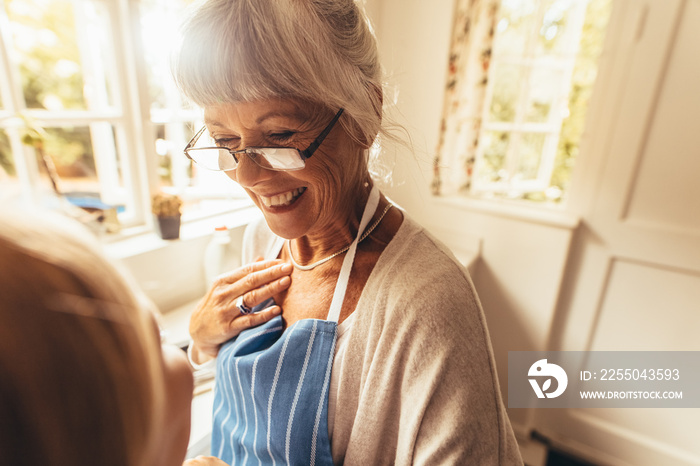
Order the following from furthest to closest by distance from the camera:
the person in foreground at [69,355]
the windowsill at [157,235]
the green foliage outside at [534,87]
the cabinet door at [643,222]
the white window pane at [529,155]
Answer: the white window pane at [529,155] → the green foliage outside at [534,87] → the cabinet door at [643,222] → the windowsill at [157,235] → the person in foreground at [69,355]

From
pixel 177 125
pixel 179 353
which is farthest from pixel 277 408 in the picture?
pixel 177 125

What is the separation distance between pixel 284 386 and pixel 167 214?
0.93 metres

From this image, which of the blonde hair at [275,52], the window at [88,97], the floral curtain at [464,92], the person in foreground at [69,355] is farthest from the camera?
the floral curtain at [464,92]

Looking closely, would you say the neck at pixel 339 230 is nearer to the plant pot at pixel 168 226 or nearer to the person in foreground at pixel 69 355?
the person in foreground at pixel 69 355

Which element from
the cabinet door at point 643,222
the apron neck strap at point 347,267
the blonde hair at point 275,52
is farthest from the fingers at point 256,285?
the cabinet door at point 643,222

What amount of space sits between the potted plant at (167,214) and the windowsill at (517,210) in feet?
4.29

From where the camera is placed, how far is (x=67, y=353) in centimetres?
25

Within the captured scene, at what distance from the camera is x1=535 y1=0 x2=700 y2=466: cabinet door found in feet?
4.65

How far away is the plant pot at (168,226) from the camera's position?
4.43 feet

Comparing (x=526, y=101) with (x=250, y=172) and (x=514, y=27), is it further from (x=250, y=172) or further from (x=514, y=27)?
(x=250, y=172)

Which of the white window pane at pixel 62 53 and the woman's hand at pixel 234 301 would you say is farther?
the white window pane at pixel 62 53

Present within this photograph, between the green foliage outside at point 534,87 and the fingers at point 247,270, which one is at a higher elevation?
the green foliage outside at point 534,87

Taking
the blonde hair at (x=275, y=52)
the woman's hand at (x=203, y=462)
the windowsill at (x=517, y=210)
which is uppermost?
the blonde hair at (x=275, y=52)

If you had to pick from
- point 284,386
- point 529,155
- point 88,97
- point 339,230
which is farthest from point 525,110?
point 88,97
